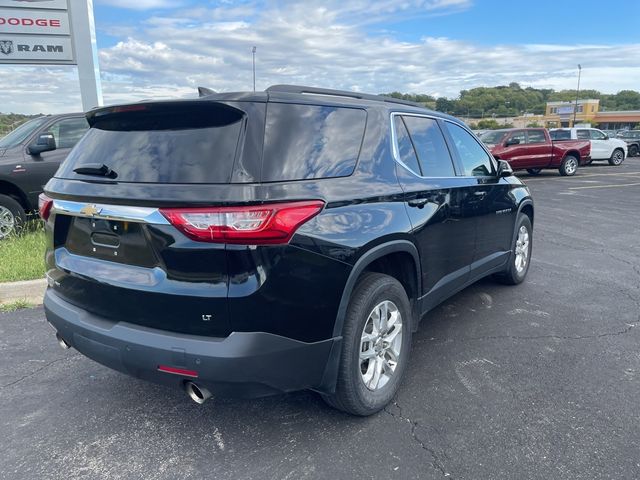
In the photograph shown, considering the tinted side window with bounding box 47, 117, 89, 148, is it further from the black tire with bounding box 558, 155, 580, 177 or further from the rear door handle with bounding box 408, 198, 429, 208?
the black tire with bounding box 558, 155, 580, 177

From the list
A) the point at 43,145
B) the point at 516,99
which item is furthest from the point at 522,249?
the point at 516,99

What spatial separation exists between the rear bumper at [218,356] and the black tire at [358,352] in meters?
0.10

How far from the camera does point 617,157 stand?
81.9ft

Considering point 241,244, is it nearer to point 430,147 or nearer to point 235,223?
point 235,223

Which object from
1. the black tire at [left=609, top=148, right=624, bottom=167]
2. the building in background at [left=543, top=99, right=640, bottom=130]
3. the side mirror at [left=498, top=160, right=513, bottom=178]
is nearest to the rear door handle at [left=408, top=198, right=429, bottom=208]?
the side mirror at [left=498, top=160, right=513, bottom=178]

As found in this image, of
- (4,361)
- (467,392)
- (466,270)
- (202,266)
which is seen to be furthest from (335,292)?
(4,361)

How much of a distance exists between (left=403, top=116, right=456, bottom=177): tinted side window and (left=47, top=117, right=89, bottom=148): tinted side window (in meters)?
5.68

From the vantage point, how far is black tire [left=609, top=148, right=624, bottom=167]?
80.8 feet

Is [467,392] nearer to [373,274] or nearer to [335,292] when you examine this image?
[373,274]

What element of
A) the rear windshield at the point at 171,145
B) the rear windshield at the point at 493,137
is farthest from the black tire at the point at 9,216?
the rear windshield at the point at 493,137

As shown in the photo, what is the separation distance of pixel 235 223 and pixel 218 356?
61cm

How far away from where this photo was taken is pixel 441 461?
2.62m

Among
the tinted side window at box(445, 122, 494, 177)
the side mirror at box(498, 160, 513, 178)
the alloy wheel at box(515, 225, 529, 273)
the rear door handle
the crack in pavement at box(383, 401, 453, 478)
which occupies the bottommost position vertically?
the crack in pavement at box(383, 401, 453, 478)

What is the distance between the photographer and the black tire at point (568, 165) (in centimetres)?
1903
